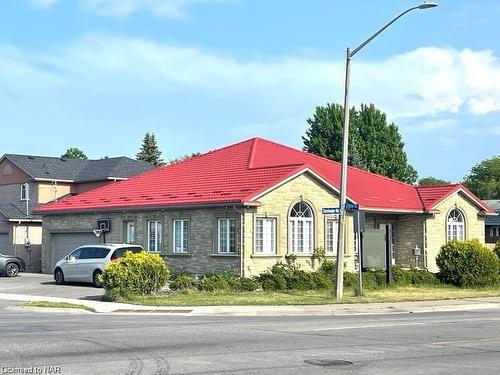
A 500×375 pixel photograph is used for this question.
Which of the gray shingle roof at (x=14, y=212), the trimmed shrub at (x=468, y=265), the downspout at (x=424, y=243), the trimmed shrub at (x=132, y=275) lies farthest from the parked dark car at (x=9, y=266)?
the trimmed shrub at (x=468, y=265)

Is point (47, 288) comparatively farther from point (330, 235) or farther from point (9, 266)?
point (330, 235)

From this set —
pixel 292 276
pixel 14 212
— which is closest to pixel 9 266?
pixel 14 212

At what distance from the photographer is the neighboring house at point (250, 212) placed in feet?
98.1

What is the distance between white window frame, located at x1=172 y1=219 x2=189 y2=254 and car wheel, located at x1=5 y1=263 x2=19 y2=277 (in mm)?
10299

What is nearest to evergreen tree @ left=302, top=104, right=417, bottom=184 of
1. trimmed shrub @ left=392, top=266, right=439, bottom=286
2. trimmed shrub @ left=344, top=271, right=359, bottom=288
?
trimmed shrub @ left=392, top=266, right=439, bottom=286

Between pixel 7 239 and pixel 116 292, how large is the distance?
22.1m

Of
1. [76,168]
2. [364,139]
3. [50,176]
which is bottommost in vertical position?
[50,176]

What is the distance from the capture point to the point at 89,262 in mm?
30062

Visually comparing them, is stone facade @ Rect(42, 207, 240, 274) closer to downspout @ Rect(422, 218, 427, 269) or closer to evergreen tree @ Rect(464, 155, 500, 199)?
downspout @ Rect(422, 218, 427, 269)

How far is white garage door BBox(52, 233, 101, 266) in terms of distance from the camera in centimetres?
3697

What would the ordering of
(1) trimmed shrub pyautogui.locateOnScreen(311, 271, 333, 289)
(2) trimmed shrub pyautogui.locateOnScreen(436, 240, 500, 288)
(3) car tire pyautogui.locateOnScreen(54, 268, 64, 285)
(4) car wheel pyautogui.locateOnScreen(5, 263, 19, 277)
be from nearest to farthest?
(1) trimmed shrub pyautogui.locateOnScreen(311, 271, 333, 289), (2) trimmed shrub pyautogui.locateOnScreen(436, 240, 500, 288), (3) car tire pyautogui.locateOnScreen(54, 268, 64, 285), (4) car wheel pyautogui.locateOnScreen(5, 263, 19, 277)

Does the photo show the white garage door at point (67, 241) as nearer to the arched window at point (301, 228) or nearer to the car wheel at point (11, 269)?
the car wheel at point (11, 269)

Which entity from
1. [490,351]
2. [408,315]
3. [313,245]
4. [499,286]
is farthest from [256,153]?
[490,351]

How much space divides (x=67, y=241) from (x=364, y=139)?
41.5m
